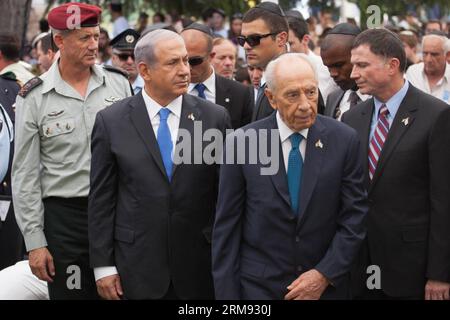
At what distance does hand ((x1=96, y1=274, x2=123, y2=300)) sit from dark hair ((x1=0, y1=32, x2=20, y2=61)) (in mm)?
4998

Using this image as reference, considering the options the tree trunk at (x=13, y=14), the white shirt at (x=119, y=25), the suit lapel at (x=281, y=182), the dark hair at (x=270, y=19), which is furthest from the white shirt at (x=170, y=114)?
the white shirt at (x=119, y=25)

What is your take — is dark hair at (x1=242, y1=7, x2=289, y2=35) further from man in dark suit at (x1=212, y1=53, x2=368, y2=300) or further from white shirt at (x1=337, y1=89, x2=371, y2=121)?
man in dark suit at (x1=212, y1=53, x2=368, y2=300)

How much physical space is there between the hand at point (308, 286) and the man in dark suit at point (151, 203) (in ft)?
2.96

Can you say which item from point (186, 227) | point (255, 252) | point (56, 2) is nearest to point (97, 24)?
point (186, 227)

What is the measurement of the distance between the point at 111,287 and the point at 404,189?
1.85 metres

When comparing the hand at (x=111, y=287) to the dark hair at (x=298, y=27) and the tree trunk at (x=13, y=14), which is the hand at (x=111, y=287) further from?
the tree trunk at (x=13, y=14)

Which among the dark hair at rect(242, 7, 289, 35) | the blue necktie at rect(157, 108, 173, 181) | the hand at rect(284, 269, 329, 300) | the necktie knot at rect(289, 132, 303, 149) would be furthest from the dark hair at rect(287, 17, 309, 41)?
the hand at rect(284, 269, 329, 300)

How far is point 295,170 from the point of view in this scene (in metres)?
5.60

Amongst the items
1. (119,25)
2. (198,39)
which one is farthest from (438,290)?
(119,25)

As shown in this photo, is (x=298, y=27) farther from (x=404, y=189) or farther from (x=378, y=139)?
(x=404, y=189)

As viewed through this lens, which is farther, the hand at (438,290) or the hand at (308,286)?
the hand at (438,290)

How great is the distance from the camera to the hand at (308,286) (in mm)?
5473

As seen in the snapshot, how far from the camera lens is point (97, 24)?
7.11 metres

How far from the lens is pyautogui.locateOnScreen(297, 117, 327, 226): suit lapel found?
217 inches
